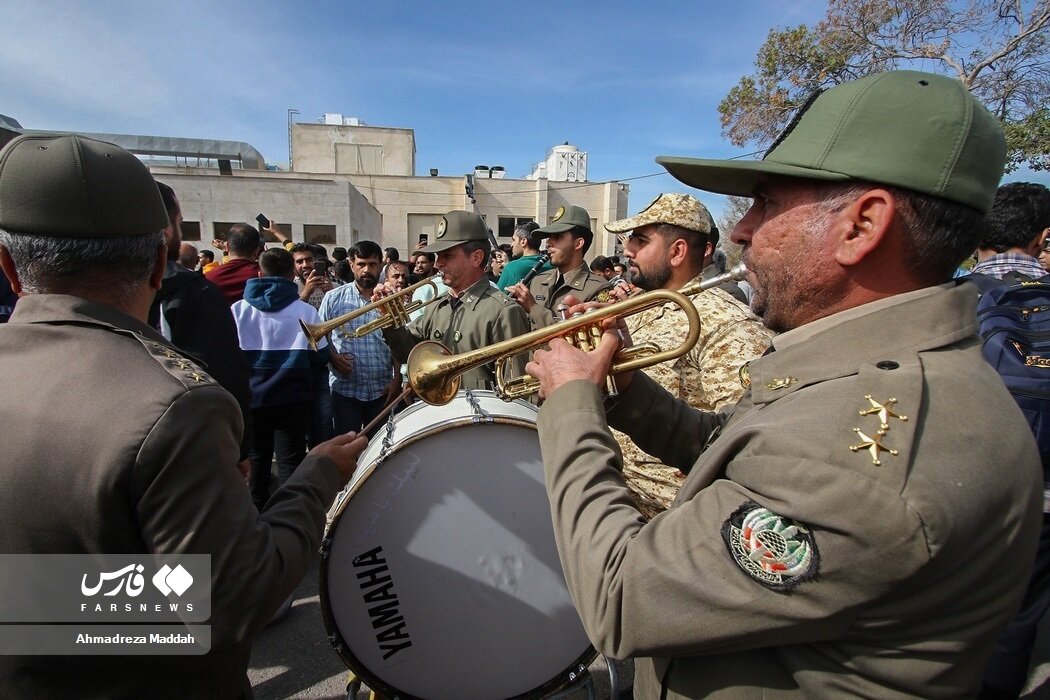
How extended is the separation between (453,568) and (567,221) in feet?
14.2

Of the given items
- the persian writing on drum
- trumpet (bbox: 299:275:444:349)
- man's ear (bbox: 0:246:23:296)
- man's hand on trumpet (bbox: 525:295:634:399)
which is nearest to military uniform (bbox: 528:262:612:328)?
trumpet (bbox: 299:275:444:349)

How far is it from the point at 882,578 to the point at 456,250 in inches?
152

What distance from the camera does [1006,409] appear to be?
1.02 m

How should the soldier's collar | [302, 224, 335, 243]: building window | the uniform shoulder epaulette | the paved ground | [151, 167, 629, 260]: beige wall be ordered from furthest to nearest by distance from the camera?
[151, 167, 629, 260]: beige wall < [302, 224, 335, 243]: building window < the soldier's collar < the paved ground < the uniform shoulder epaulette

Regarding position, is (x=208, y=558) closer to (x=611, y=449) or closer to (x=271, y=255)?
(x=611, y=449)

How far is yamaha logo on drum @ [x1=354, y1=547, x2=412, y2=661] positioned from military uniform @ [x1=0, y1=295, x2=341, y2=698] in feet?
2.38

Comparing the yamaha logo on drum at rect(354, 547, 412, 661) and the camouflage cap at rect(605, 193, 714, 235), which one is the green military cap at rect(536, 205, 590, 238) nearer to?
the camouflage cap at rect(605, 193, 714, 235)

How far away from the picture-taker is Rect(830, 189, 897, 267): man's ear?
1.12 meters

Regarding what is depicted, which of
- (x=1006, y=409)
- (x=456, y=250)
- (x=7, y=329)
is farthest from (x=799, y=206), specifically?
(x=456, y=250)

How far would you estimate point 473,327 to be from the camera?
4.04 metres

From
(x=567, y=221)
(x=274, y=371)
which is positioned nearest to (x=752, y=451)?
(x=274, y=371)

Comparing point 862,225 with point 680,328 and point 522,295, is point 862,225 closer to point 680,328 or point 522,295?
point 680,328

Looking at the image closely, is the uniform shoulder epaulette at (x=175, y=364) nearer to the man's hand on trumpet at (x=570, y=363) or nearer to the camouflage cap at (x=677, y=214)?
the man's hand on trumpet at (x=570, y=363)

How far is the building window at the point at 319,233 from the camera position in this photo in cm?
2492
